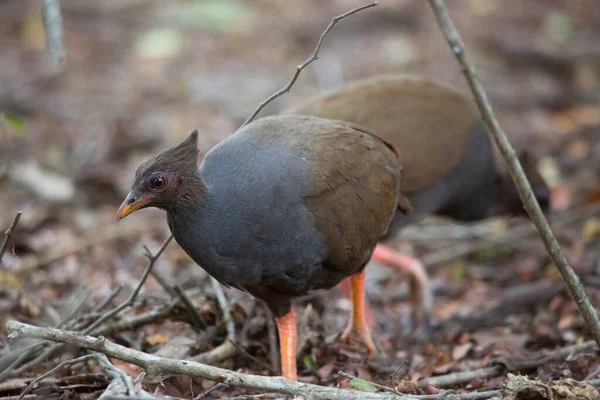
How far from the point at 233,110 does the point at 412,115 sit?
4.74 metres

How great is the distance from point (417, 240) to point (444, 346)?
8.72ft

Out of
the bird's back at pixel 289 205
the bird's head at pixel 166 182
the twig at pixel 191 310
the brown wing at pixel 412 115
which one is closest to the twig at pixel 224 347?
the twig at pixel 191 310

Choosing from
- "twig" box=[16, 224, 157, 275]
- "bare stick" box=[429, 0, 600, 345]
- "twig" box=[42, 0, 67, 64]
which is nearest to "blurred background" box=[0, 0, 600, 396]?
"twig" box=[16, 224, 157, 275]

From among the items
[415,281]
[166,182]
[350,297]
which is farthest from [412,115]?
[166,182]

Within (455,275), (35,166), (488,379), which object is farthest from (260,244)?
(35,166)

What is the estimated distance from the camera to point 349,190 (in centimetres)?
480

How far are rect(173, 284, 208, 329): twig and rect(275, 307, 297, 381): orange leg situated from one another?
22.4 inches

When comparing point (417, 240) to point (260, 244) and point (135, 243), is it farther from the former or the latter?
point (260, 244)

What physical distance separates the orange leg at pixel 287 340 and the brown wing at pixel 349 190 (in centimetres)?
47

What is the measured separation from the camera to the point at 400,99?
246 inches

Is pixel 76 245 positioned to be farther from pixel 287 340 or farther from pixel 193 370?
pixel 193 370

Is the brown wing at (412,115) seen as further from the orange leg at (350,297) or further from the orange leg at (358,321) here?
the orange leg at (350,297)

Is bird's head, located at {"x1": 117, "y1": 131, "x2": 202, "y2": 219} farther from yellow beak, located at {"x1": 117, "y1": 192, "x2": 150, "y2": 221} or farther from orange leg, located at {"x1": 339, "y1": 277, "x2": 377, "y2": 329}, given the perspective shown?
orange leg, located at {"x1": 339, "y1": 277, "x2": 377, "y2": 329}

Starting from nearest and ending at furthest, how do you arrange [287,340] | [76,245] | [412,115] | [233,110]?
1. [287,340]
2. [412,115]
3. [76,245]
4. [233,110]
